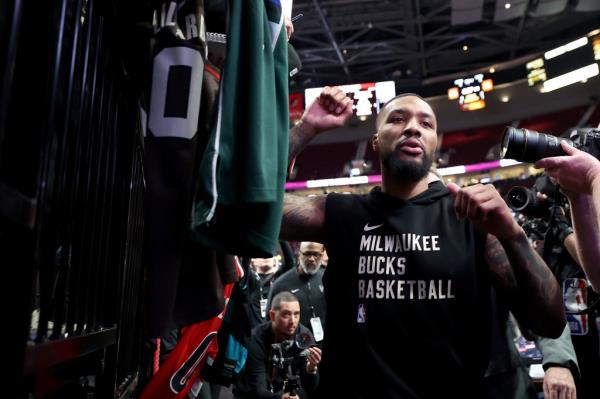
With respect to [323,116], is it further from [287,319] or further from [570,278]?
[287,319]

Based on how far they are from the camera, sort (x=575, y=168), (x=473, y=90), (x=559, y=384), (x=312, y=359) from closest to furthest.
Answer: (x=575, y=168) < (x=559, y=384) < (x=312, y=359) < (x=473, y=90)

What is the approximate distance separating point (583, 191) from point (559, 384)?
111 centimetres

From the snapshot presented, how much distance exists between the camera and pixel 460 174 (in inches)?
727

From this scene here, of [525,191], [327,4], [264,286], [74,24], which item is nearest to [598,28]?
[327,4]

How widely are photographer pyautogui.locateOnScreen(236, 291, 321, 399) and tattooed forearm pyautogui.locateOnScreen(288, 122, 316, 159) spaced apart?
1.80 meters

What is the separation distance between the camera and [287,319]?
3.58 m

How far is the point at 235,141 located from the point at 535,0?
41.0 feet

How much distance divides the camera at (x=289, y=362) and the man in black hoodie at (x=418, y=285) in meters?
1.53

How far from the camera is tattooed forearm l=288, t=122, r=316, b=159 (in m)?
1.71

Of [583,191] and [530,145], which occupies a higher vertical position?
[530,145]

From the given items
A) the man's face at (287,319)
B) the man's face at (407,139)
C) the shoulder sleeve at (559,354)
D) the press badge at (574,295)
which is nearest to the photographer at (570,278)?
the press badge at (574,295)

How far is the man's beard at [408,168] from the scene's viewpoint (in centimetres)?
191

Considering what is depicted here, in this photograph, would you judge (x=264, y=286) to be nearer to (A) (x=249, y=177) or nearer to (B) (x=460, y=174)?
(A) (x=249, y=177)

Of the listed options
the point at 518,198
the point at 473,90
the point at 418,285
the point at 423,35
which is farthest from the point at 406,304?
the point at 473,90
